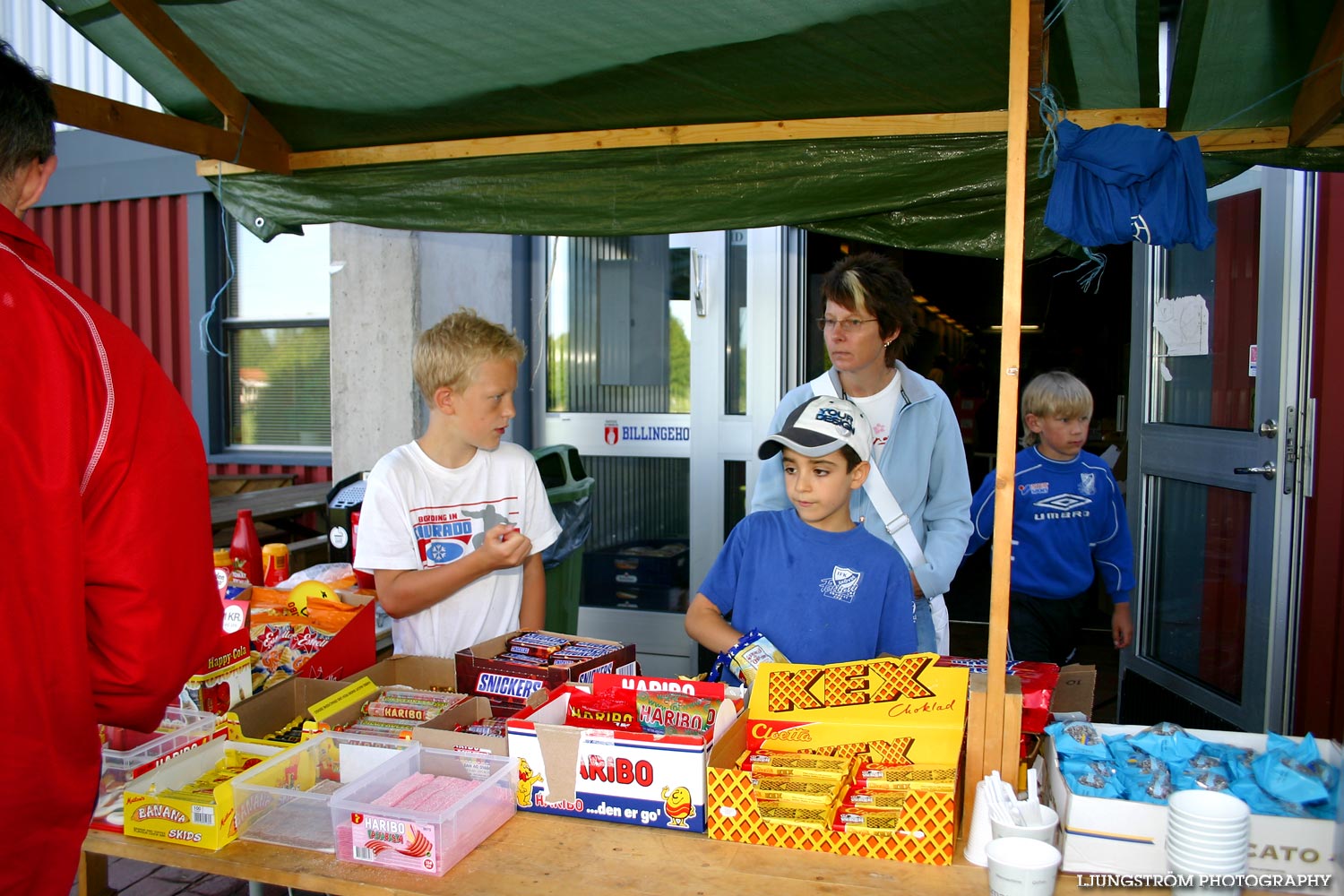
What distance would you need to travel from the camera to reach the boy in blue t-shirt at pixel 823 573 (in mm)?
2449

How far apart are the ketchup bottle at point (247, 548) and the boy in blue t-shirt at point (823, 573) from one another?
1.96 metres

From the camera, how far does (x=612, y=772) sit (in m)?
1.74

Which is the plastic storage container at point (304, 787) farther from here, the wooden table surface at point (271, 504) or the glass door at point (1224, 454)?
the wooden table surface at point (271, 504)

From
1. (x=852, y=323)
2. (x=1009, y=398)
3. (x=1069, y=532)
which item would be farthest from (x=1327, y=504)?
(x=1009, y=398)

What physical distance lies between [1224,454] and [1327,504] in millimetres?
521

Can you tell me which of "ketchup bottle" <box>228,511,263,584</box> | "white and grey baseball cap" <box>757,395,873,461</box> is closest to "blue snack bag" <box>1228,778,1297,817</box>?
"white and grey baseball cap" <box>757,395,873,461</box>

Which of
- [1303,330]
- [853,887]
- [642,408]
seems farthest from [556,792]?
[642,408]

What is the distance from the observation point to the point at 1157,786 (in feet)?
5.24

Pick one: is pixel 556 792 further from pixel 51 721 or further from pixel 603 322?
pixel 603 322

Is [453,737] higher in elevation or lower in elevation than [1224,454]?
lower

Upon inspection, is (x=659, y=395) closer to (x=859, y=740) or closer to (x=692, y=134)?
(x=692, y=134)

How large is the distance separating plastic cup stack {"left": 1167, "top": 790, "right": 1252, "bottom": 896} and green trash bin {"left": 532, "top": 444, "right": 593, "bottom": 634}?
3.19m

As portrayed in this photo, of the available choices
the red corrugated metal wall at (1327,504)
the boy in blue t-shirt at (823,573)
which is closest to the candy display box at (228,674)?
the boy in blue t-shirt at (823,573)

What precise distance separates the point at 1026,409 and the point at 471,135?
2421 millimetres
